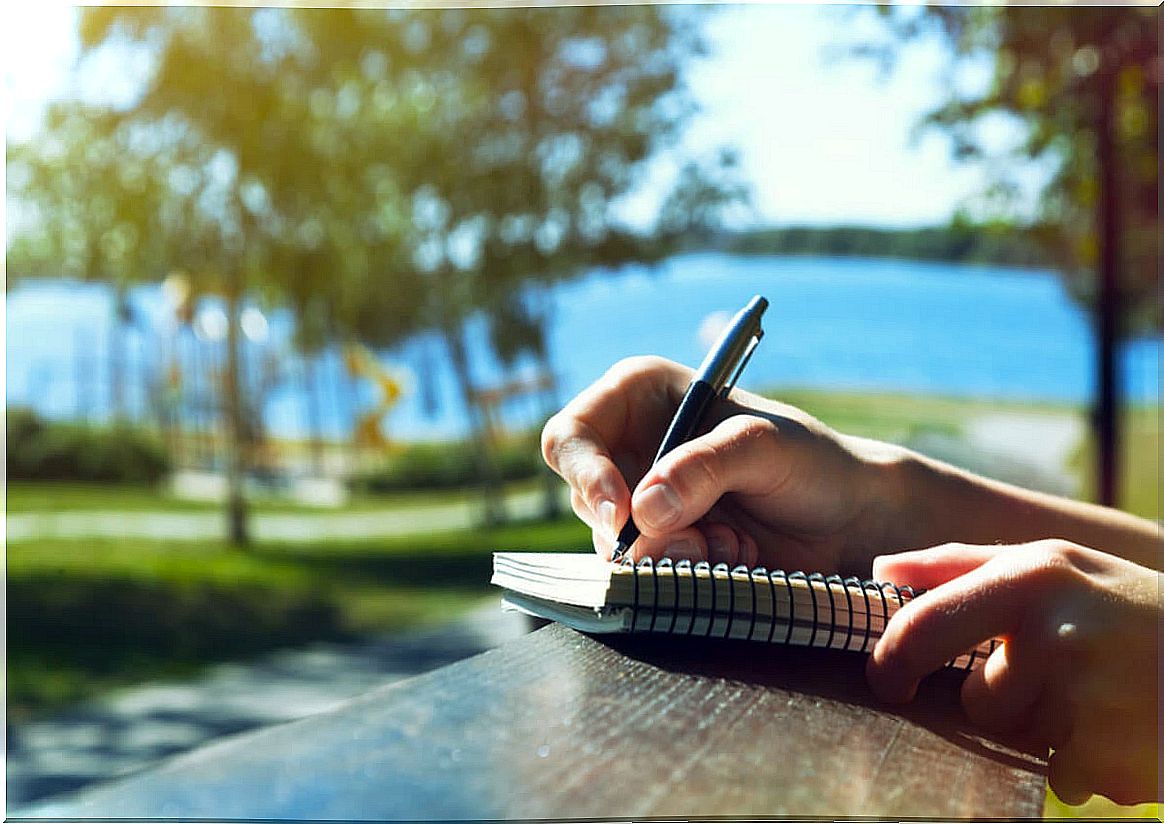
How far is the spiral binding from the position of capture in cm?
27

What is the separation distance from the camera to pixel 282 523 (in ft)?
7.51

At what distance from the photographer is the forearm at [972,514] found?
38cm

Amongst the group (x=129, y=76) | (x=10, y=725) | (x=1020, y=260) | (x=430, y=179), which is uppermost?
(x=129, y=76)

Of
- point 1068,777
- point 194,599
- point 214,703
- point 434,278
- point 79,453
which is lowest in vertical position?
point 214,703

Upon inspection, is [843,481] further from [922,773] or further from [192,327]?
[192,327]

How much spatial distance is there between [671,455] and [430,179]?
1.94 m

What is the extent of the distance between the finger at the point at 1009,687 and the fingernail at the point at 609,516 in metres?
0.10

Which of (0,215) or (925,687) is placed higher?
(0,215)

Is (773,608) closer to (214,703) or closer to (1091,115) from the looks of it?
(1091,115)

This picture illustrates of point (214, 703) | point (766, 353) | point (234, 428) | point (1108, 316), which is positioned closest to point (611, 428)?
point (766, 353)

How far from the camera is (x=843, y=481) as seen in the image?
369 mm

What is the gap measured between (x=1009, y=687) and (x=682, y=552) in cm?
10

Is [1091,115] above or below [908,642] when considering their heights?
above

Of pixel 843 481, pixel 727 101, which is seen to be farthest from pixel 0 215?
pixel 843 481
